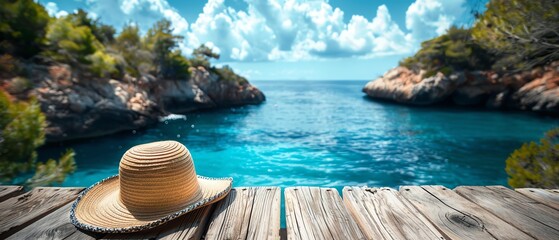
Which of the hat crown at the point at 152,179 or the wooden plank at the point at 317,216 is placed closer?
the wooden plank at the point at 317,216

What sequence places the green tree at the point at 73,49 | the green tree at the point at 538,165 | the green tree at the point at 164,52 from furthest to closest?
the green tree at the point at 164,52 → the green tree at the point at 73,49 → the green tree at the point at 538,165

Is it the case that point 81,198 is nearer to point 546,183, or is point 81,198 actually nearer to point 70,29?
point 546,183

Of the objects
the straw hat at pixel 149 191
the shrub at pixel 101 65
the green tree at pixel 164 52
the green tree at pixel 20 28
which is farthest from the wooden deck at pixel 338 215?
the green tree at pixel 164 52

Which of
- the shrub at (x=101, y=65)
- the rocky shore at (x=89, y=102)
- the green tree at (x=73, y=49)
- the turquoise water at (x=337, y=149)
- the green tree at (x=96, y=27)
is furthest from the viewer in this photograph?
the green tree at (x=96, y=27)

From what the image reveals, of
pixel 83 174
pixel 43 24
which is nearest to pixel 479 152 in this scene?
pixel 83 174

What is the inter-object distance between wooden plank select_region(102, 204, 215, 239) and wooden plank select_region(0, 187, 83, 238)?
54 cm

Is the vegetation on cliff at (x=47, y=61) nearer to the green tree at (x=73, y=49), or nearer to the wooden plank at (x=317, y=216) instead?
the green tree at (x=73, y=49)

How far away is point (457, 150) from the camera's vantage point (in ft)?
43.9

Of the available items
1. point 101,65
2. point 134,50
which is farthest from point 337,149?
point 134,50

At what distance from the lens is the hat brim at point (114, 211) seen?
1.54 m

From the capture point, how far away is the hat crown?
179 cm

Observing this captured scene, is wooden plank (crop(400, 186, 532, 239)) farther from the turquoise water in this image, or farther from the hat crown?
the turquoise water

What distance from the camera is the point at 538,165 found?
13.7 ft

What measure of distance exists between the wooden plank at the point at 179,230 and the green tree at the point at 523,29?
597 centimetres
